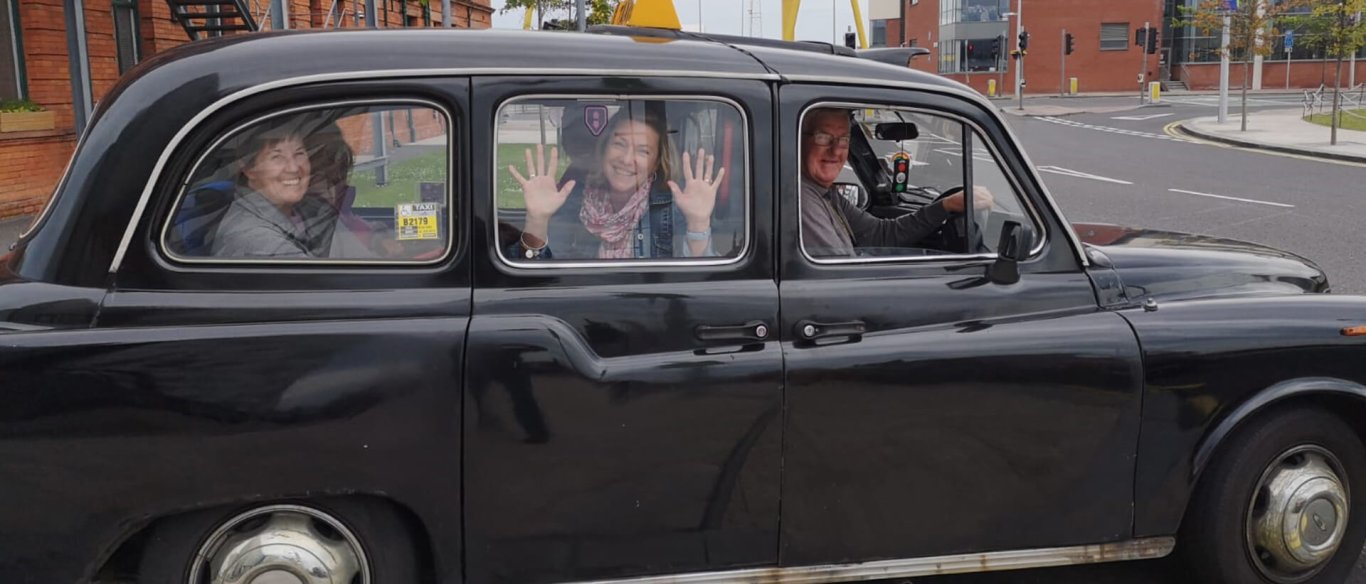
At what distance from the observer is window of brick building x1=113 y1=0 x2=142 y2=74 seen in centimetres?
1545

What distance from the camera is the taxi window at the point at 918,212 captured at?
335cm

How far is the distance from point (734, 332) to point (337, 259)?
103 centimetres

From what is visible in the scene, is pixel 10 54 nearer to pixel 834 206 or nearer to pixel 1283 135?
pixel 834 206

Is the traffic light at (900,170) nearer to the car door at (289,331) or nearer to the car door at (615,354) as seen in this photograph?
the car door at (615,354)

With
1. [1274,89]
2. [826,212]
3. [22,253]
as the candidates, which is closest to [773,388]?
[826,212]

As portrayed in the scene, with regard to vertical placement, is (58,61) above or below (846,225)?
above

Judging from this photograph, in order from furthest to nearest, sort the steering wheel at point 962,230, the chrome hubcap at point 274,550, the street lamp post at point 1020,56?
the street lamp post at point 1020,56, the steering wheel at point 962,230, the chrome hubcap at point 274,550

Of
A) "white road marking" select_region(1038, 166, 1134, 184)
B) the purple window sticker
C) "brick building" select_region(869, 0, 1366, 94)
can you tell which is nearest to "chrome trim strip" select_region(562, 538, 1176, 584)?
the purple window sticker

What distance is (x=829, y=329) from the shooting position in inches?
124

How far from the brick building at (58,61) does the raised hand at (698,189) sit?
919 cm

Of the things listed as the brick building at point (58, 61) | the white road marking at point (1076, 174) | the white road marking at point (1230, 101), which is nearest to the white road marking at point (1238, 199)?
the white road marking at point (1076, 174)

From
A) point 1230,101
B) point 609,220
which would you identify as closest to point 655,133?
point 609,220

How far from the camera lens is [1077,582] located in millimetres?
3838

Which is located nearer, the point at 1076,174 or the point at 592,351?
the point at 592,351
